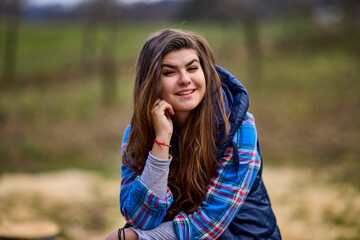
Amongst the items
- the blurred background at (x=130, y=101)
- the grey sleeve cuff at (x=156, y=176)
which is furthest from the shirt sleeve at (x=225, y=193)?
the blurred background at (x=130, y=101)

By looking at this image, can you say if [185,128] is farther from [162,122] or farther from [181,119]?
[162,122]

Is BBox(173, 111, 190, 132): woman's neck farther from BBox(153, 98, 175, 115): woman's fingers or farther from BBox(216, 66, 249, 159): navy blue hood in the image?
Answer: BBox(216, 66, 249, 159): navy blue hood

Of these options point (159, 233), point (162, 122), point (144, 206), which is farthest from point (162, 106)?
point (159, 233)

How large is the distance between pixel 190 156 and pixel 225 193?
0.87ft

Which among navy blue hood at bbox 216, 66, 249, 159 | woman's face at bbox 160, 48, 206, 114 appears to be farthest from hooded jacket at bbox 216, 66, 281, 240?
woman's face at bbox 160, 48, 206, 114

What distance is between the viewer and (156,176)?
1.85m

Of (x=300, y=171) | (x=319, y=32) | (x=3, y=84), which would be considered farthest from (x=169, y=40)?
(x=319, y=32)

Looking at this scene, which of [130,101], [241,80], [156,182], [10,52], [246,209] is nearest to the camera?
[156,182]

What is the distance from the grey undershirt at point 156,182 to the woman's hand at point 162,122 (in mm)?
117

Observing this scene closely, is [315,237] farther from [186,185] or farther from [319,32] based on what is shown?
[319,32]

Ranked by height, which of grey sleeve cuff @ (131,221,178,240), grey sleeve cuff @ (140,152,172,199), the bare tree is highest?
the bare tree

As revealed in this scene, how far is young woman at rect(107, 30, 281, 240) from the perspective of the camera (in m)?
1.87

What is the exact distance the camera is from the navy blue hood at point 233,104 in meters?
1.91

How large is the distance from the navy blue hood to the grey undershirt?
12.2 inches
